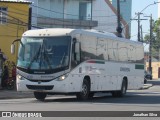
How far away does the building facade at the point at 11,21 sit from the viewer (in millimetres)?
43844

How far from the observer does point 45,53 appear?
2392cm

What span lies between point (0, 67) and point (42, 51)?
39.3 ft

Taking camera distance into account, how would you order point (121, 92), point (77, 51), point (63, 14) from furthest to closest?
1. point (63, 14)
2. point (121, 92)
3. point (77, 51)

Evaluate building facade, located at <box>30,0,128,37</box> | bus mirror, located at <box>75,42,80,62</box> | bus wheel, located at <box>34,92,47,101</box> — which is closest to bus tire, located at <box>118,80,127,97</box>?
bus wheel, located at <box>34,92,47,101</box>

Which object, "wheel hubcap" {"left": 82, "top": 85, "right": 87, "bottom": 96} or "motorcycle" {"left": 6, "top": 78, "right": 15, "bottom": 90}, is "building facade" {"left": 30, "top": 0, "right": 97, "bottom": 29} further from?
"wheel hubcap" {"left": 82, "top": 85, "right": 87, "bottom": 96}

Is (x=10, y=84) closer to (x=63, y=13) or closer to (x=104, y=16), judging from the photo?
(x=63, y=13)

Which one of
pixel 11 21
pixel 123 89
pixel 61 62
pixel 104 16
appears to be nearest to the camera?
pixel 61 62

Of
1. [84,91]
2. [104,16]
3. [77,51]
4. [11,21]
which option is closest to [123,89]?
[84,91]

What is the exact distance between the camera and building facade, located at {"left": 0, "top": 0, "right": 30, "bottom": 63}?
4384cm

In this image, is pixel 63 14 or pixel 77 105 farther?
pixel 63 14

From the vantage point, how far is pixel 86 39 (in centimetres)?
2564

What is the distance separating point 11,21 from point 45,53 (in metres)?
20.7

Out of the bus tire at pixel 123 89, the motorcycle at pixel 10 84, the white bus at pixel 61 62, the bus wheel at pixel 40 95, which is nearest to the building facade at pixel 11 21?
the motorcycle at pixel 10 84

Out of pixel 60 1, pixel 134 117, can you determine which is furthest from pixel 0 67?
pixel 60 1
